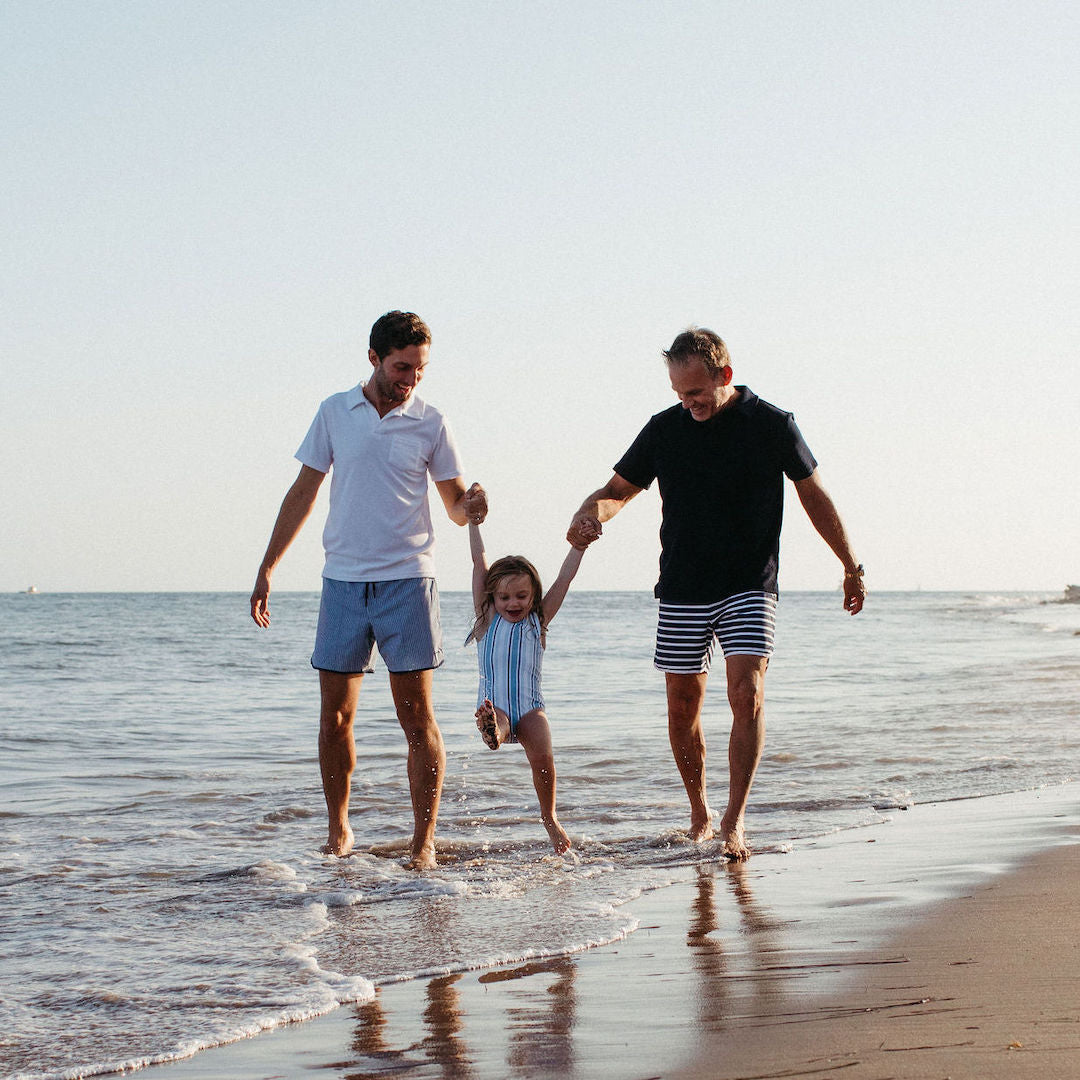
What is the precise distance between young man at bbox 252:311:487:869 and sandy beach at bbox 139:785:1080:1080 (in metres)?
1.23

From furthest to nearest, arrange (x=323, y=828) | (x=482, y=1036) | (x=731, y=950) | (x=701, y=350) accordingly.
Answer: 1. (x=323, y=828)
2. (x=701, y=350)
3. (x=731, y=950)
4. (x=482, y=1036)

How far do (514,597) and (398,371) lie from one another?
0.95 m

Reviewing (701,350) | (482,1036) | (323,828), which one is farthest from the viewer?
(323,828)

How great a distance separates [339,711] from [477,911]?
124cm

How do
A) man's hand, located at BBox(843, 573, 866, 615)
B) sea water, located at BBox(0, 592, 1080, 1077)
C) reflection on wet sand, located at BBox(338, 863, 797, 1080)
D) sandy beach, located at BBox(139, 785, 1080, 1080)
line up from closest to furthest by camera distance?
1. sandy beach, located at BBox(139, 785, 1080, 1080)
2. reflection on wet sand, located at BBox(338, 863, 797, 1080)
3. sea water, located at BBox(0, 592, 1080, 1077)
4. man's hand, located at BBox(843, 573, 866, 615)

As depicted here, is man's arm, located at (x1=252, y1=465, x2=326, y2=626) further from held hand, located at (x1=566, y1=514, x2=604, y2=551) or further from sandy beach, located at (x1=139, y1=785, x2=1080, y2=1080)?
sandy beach, located at (x1=139, y1=785, x2=1080, y2=1080)

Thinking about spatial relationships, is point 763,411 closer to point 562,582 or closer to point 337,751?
point 562,582

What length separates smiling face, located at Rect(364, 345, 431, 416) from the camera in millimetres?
4570

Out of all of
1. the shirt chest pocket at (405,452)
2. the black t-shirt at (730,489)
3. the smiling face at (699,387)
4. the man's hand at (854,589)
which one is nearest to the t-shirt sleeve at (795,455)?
the black t-shirt at (730,489)

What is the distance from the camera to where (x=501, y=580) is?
15.7ft

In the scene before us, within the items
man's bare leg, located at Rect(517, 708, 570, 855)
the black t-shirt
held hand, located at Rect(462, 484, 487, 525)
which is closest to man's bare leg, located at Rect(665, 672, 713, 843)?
the black t-shirt

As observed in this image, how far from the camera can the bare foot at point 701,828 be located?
492 centimetres

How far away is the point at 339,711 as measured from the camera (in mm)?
4809

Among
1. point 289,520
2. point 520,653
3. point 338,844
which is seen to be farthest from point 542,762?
point 289,520
